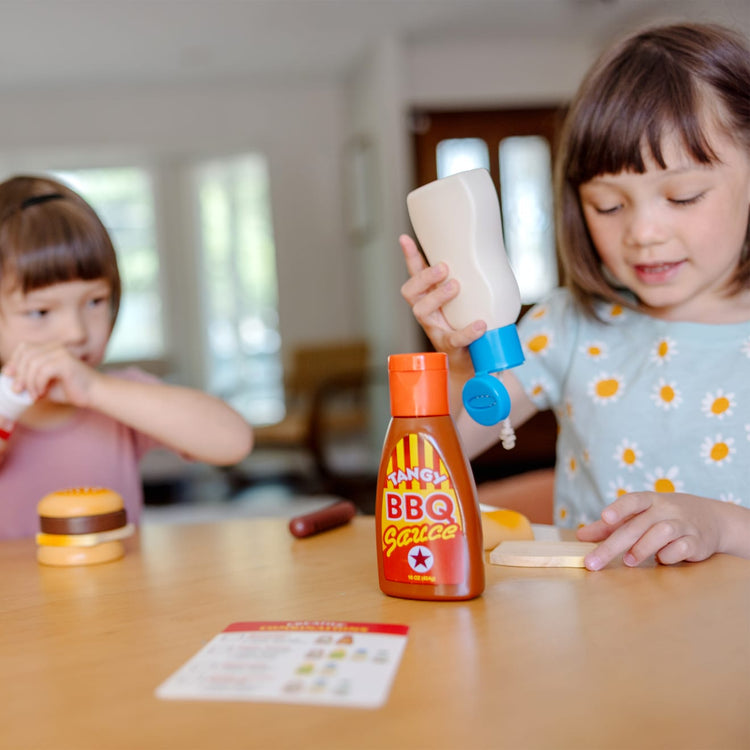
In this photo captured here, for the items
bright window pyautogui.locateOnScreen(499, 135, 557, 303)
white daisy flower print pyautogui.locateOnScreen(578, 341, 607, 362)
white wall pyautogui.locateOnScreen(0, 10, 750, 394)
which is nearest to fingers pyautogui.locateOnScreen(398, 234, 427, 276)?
white daisy flower print pyautogui.locateOnScreen(578, 341, 607, 362)

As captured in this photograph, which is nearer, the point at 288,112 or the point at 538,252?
the point at 538,252

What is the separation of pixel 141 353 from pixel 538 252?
298 cm

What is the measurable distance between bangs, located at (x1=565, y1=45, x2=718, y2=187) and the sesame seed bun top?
0.65 metres

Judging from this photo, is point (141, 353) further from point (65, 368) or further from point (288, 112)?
point (65, 368)

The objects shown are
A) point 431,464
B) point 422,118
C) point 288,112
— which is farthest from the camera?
point 288,112

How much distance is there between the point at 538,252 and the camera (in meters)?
5.68

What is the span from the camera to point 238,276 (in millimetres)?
6516

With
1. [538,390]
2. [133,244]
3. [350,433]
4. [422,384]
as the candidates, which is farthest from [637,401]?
[133,244]

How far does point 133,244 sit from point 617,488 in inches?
229

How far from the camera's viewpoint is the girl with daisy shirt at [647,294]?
0.94 meters

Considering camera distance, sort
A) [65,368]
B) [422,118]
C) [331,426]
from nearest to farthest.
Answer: [65,368] → [331,426] → [422,118]

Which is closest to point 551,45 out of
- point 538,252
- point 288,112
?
point 538,252

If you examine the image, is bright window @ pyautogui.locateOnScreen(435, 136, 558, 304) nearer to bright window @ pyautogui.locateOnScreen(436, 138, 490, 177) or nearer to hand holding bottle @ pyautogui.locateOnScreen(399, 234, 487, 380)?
bright window @ pyautogui.locateOnScreen(436, 138, 490, 177)

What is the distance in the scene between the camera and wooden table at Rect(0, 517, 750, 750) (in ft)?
1.42
